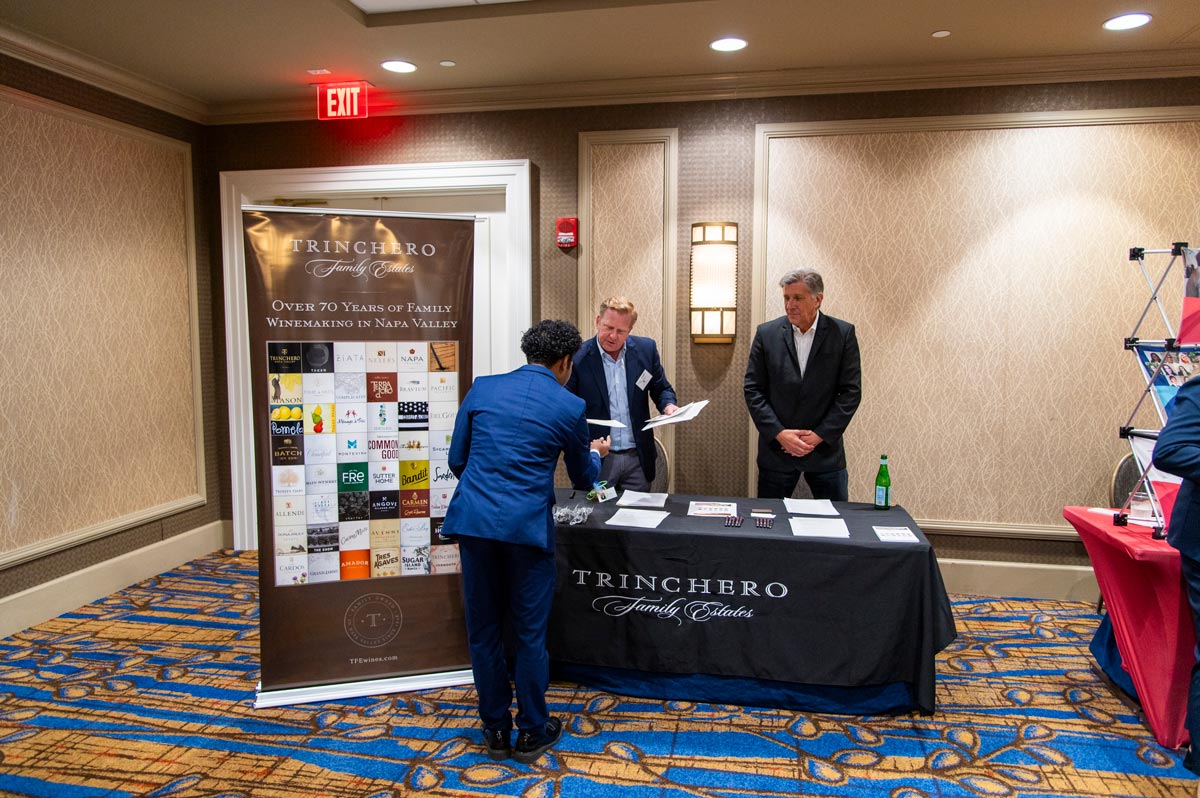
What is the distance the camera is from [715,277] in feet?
14.2

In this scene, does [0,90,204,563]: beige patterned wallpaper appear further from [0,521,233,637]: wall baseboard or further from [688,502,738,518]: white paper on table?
[688,502,738,518]: white paper on table

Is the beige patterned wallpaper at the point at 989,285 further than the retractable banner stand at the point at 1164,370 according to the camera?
Yes

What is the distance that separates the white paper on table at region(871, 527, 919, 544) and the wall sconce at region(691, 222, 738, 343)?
5.71 feet

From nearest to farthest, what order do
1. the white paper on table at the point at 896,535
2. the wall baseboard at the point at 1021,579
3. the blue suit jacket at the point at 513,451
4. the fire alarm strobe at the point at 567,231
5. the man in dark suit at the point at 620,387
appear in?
1. the blue suit jacket at the point at 513,451
2. the white paper on table at the point at 896,535
3. the man in dark suit at the point at 620,387
4. the wall baseboard at the point at 1021,579
5. the fire alarm strobe at the point at 567,231

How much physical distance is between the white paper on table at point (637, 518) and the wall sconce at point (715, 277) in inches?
62.2

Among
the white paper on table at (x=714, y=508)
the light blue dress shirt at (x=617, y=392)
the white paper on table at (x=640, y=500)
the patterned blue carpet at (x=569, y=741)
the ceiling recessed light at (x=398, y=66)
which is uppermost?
the ceiling recessed light at (x=398, y=66)

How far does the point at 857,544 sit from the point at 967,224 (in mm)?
2279

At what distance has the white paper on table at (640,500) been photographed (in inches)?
125

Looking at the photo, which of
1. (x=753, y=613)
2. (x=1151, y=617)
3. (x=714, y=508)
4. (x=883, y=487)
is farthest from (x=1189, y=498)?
(x=714, y=508)

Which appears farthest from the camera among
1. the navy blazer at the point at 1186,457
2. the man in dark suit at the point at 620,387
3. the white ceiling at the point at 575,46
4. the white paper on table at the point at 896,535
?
the man in dark suit at the point at 620,387

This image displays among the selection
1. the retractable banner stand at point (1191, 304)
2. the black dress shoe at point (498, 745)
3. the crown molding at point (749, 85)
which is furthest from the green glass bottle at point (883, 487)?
the crown molding at point (749, 85)

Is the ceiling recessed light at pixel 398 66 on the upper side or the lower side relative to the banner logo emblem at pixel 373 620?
upper

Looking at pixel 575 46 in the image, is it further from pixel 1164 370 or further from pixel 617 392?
pixel 1164 370

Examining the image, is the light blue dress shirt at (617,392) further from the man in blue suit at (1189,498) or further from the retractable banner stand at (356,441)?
the man in blue suit at (1189,498)
